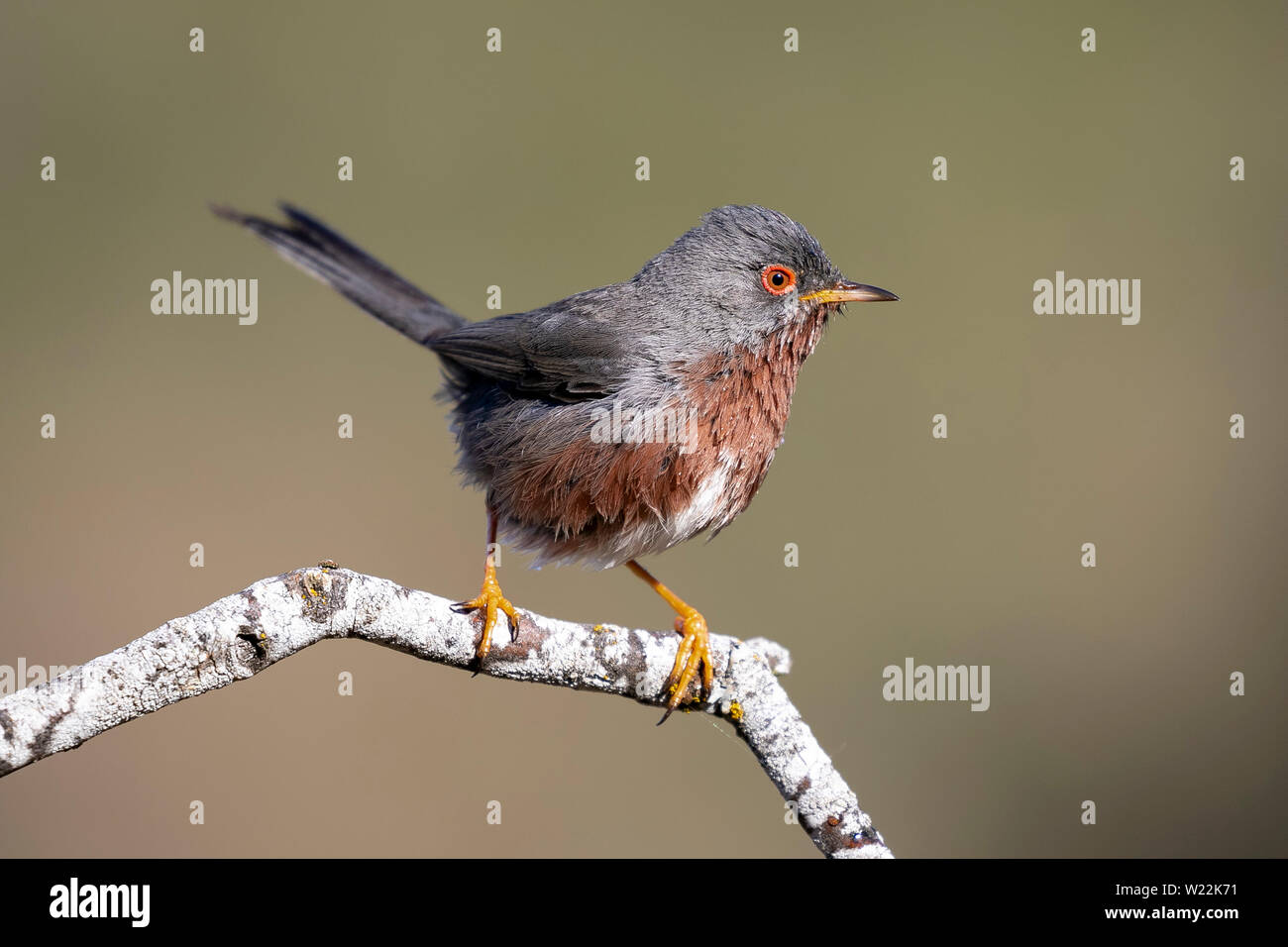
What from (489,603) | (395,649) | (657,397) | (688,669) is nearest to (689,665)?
Answer: (688,669)

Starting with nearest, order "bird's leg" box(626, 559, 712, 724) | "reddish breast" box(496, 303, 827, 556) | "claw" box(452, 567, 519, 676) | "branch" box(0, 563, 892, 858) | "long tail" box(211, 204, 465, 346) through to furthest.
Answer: "branch" box(0, 563, 892, 858) → "claw" box(452, 567, 519, 676) → "bird's leg" box(626, 559, 712, 724) → "reddish breast" box(496, 303, 827, 556) → "long tail" box(211, 204, 465, 346)

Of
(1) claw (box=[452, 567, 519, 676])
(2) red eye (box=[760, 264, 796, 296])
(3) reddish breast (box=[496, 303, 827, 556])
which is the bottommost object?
(1) claw (box=[452, 567, 519, 676])

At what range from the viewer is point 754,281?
183 inches

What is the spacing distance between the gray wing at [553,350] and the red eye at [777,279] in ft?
2.09

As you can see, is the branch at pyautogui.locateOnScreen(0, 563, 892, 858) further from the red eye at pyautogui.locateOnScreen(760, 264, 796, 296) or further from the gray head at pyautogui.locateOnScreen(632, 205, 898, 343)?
the red eye at pyautogui.locateOnScreen(760, 264, 796, 296)

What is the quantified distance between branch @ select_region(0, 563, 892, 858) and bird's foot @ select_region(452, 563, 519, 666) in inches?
2.2

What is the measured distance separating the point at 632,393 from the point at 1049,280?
7.39 m

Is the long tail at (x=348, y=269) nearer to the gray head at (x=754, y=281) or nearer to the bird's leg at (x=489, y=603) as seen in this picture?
the bird's leg at (x=489, y=603)

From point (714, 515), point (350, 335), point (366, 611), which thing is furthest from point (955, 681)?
point (366, 611)

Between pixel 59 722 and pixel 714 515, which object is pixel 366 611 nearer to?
pixel 59 722

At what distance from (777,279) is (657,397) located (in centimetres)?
79

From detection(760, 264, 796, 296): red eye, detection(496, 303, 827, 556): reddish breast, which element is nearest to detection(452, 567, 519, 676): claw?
detection(496, 303, 827, 556): reddish breast

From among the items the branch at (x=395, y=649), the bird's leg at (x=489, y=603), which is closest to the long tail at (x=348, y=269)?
the bird's leg at (x=489, y=603)

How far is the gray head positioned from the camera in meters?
4.61
